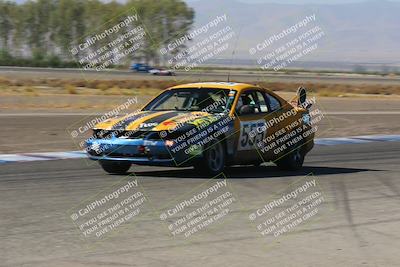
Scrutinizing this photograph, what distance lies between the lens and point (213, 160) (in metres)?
11.2

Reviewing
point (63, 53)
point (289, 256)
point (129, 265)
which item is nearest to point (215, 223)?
point (289, 256)

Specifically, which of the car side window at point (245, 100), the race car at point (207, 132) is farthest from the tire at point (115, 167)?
the car side window at point (245, 100)

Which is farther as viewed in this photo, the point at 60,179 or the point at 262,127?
the point at 262,127

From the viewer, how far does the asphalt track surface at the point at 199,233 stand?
6.32m

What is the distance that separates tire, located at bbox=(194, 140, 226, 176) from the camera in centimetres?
1102

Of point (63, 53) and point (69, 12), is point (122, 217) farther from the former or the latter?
point (69, 12)

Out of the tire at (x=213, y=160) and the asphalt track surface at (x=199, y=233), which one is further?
the tire at (x=213, y=160)

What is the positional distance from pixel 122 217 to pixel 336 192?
359 centimetres

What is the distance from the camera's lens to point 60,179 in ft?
36.3
